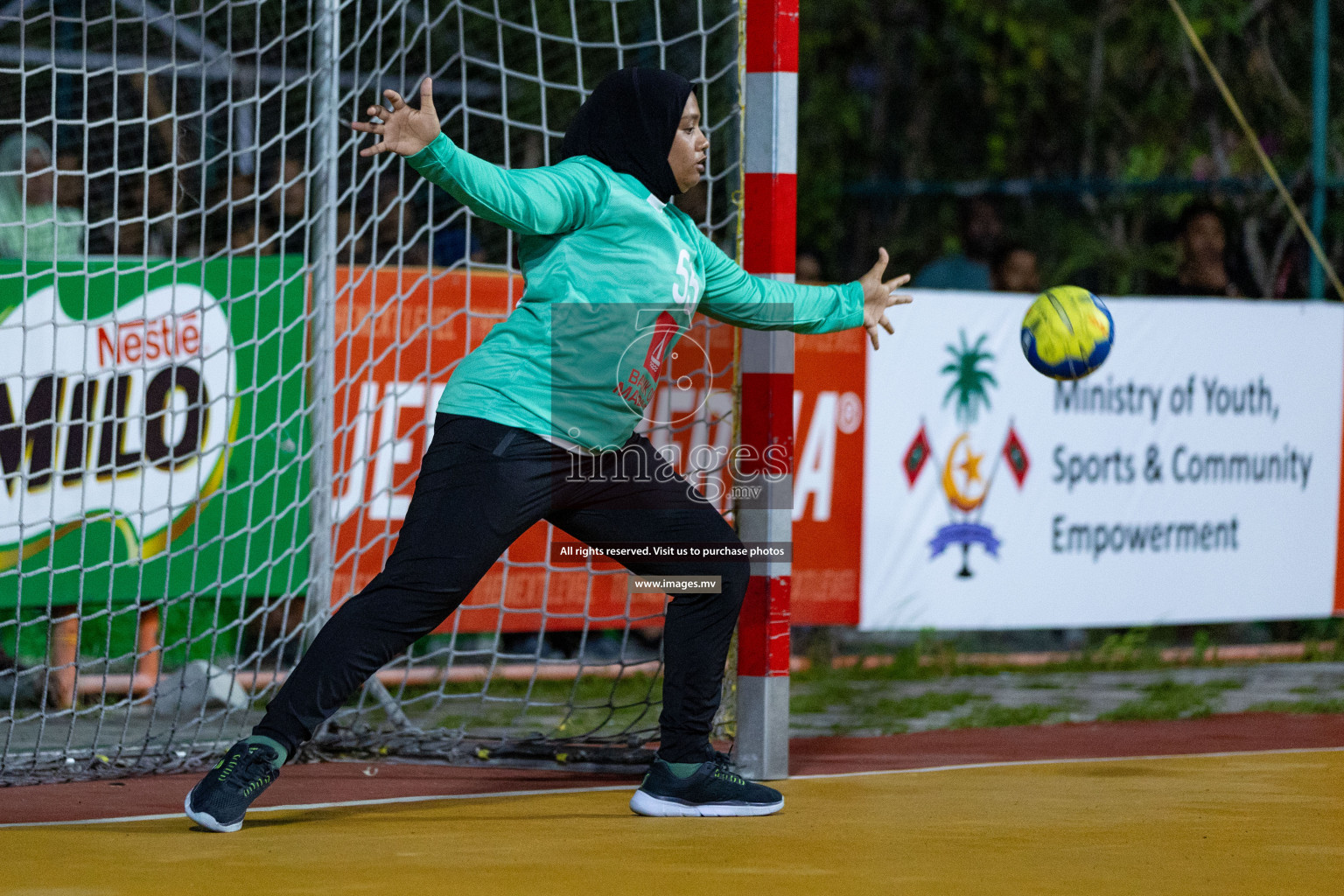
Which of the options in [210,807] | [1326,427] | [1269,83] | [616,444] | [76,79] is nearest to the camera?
[210,807]

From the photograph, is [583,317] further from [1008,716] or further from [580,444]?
[1008,716]

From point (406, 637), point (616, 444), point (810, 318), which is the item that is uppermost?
point (810, 318)

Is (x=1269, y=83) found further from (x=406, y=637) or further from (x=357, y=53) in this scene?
(x=406, y=637)

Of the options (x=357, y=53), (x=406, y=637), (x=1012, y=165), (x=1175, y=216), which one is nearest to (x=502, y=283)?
(x=357, y=53)

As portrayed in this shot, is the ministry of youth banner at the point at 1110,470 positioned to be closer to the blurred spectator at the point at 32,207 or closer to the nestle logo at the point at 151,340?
the nestle logo at the point at 151,340

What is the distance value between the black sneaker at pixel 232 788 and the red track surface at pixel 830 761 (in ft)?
1.39

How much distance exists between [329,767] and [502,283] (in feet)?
7.61

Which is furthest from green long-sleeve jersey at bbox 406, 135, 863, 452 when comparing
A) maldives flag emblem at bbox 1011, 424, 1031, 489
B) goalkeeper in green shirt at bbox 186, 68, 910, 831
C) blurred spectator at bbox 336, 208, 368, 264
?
maldives flag emblem at bbox 1011, 424, 1031, 489

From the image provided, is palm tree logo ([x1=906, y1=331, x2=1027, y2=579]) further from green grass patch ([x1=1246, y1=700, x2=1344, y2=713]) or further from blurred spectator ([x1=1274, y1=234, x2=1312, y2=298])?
blurred spectator ([x1=1274, y1=234, x2=1312, y2=298])

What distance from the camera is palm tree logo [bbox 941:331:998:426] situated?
26.5 ft

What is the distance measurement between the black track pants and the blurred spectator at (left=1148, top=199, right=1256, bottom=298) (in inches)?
222

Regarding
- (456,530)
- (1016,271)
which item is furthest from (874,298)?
(1016,271)

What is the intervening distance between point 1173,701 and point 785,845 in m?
3.69

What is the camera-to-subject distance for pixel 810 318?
4914mm
